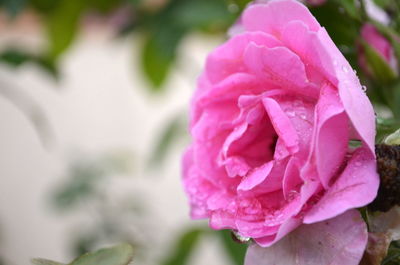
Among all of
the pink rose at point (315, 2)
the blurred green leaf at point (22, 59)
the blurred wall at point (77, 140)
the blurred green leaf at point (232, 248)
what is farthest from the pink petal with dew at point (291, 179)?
the blurred wall at point (77, 140)

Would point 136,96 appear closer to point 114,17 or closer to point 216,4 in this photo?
point 114,17

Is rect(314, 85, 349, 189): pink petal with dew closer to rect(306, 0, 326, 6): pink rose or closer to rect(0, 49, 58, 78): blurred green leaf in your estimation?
rect(306, 0, 326, 6): pink rose

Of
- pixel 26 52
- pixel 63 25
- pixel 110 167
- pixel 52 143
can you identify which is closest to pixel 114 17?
pixel 63 25

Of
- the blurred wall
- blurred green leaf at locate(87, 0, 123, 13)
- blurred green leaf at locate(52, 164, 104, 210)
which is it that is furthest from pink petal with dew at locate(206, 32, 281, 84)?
the blurred wall

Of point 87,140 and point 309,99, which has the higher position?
point 309,99

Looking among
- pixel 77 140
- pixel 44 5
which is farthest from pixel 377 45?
pixel 77 140

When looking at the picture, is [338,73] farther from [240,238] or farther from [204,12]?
[204,12]

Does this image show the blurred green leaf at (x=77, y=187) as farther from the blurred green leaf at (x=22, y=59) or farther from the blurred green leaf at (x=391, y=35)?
the blurred green leaf at (x=391, y=35)
